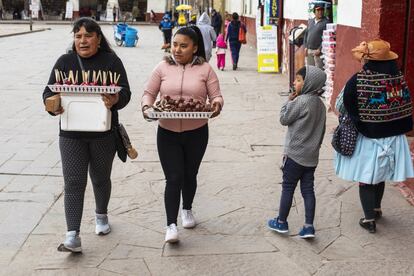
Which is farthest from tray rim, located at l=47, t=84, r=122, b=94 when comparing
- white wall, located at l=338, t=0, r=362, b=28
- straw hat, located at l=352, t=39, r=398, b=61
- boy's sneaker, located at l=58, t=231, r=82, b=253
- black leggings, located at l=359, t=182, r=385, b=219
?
white wall, located at l=338, t=0, r=362, b=28

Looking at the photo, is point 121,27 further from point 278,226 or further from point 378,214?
point 278,226

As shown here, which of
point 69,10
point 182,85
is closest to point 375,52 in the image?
point 182,85

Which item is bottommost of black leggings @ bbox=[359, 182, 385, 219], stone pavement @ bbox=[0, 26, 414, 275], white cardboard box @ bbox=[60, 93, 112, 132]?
stone pavement @ bbox=[0, 26, 414, 275]

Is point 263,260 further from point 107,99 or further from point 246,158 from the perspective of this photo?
point 246,158

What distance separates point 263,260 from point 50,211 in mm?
2050

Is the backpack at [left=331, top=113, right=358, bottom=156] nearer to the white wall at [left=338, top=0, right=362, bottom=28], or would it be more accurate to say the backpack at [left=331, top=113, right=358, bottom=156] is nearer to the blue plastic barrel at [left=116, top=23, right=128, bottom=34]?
the white wall at [left=338, top=0, right=362, bottom=28]

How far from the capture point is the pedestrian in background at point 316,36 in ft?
37.3

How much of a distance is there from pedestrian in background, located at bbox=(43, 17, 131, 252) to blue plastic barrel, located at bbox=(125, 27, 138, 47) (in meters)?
23.6

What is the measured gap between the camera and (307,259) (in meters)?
4.48

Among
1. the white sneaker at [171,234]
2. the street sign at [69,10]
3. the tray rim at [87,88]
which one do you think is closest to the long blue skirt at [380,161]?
the white sneaker at [171,234]

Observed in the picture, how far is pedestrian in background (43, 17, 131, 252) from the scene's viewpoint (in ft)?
14.3

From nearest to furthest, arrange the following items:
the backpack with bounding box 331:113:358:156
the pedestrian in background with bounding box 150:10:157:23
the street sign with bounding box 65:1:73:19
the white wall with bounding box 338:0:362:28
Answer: the backpack with bounding box 331:113:358:156, the white wall with bounding box 338:0:362:28, the street sign with bounding box 65:1:73:19, the pedestrian in background with bounding box 150:10:157:23

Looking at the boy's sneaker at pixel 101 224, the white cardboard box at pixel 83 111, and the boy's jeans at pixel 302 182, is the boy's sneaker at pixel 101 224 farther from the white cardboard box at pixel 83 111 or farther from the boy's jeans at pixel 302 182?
the boy's jeans at pixel 302 182

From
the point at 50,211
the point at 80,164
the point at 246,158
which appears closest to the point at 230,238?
the point at 80,164
